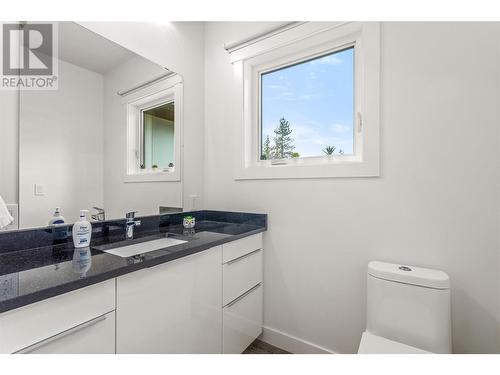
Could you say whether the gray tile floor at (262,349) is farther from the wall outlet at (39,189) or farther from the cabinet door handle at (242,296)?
the wall outlet at (39,189)

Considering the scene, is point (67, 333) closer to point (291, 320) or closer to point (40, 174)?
point (40, 174)

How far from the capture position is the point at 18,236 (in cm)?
104

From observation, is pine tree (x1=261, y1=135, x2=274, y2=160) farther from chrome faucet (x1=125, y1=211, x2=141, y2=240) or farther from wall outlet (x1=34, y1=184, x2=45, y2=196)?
wall outlet (x1=34, y1=184, x2=45, y2=196)

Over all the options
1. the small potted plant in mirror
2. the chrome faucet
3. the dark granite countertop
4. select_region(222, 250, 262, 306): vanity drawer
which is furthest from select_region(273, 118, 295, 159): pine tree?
the chrome faucet

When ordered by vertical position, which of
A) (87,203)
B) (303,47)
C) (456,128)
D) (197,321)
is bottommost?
(197,321)

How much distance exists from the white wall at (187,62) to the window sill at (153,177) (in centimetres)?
9

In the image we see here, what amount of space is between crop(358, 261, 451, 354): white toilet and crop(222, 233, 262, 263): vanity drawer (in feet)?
2.42

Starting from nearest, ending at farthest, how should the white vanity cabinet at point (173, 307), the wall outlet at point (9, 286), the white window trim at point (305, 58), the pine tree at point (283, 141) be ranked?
1. the wall outlet at point (9, 286)
2. the white vanity cabinet at point (173, 307)
3. the white window trim at point (305, 58)
4. the pine tree at point (283, 141)

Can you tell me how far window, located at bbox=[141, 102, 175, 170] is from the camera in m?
1.63

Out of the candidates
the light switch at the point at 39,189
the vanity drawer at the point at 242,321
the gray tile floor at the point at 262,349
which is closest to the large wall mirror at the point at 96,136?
the light switch at the point at 39,189

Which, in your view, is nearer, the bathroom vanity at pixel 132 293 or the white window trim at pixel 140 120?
the bathroom vanity at pixel 132 293

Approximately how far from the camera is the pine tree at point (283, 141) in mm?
1773
